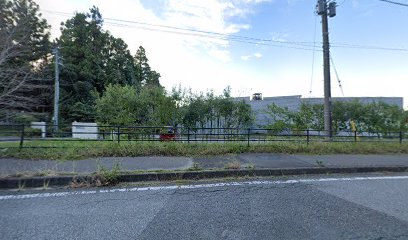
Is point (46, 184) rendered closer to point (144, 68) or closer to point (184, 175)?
point (184, 175)

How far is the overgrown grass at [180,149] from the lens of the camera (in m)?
6.73

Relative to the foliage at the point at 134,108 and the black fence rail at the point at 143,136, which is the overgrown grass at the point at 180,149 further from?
the foliage at the point at 134,108

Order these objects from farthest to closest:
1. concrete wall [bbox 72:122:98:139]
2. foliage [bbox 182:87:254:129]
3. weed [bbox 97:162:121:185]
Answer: foliage [bbox 182:87:254:129]
concrete wall [bbox 72:122:98:139]
weed [bbox 97:162:121:185]

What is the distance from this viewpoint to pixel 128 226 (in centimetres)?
306

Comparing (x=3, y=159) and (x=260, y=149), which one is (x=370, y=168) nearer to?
(x=260, y=149)

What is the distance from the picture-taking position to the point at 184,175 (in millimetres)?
5328

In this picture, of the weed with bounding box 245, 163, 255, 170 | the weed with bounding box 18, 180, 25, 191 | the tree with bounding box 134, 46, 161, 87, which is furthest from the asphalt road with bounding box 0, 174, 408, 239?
the tree with bounding box 134, 46, 161, 87

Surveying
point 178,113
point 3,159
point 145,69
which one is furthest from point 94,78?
point 3,159

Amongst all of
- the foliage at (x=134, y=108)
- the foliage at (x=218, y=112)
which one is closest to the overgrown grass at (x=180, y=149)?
the foliage at (x=134, y=108)

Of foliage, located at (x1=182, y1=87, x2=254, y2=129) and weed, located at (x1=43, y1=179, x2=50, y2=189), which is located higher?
foliage, located at (x1=182, y1=87, x2=254, y2=129)

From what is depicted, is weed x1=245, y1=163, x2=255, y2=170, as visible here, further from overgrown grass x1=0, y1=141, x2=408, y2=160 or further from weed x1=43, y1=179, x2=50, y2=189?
weed x1=43, y1=179, x2=50, y2=189

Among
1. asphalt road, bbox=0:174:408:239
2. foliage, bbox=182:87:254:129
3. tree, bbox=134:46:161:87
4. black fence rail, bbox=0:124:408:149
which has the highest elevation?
tree, bbox=134:46:161:87

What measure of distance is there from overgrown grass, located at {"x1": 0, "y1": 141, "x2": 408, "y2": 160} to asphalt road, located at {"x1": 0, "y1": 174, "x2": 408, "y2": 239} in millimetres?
2608

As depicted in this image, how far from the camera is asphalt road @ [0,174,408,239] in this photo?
290cm
